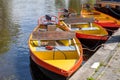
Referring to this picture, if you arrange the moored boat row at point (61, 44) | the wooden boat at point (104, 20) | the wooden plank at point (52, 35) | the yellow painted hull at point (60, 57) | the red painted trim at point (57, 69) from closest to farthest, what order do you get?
the red painted trim at point (57, 69)
the yellow painted hull at point (60, 57)
the moored boat row at point (61, 44)
the wooden plank at point (52, 35)
the wooden boat at point (104, 20)

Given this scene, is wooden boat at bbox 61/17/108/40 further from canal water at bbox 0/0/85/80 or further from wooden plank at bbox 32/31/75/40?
canal water at bbox 0/0/85/80

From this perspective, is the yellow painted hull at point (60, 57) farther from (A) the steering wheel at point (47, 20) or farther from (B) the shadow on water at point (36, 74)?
(A) the steering wheel at point (47, 20)

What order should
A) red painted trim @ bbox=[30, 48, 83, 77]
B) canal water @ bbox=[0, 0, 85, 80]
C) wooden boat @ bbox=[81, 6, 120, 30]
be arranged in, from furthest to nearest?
wooden boat @ bbox=[81, 6, 120, 30] < canal water @ bbox=[0, 0, 85, 80] < red painted trim @ bbox=[30, 48, 83, 77]

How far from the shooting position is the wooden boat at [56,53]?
1288 cm

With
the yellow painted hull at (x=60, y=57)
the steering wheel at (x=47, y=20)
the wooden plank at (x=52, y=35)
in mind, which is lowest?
the steering wheel at (x=47, y=20)

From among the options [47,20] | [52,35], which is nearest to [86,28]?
→ [47,20]

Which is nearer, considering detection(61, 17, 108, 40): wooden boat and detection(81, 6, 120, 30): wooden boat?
detection(61, 17, 108, 40): wooden boat

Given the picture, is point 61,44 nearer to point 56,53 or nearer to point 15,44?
point 56,53

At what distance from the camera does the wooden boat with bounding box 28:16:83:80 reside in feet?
42.3

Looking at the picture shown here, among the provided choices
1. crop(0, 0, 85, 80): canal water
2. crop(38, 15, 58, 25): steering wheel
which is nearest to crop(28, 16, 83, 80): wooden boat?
crop(0, 0, 85, 80): canal water

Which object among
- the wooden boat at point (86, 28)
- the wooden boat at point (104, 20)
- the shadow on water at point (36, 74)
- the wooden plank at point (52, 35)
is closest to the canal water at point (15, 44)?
the shadow on water at point (36, 74)

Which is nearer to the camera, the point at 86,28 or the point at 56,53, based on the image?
the point at 56,53

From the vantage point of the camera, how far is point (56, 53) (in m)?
15.3

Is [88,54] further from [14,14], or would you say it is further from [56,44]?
[14,14]
